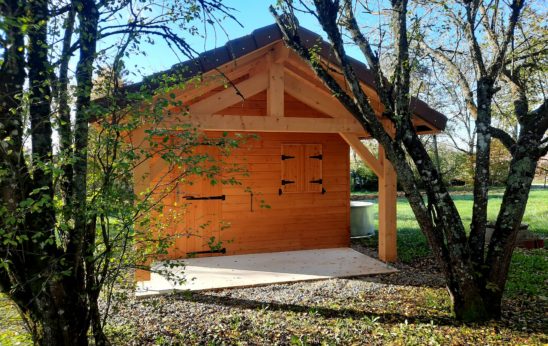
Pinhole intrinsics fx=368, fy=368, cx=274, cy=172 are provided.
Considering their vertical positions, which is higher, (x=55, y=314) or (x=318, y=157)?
(x=318, y=157)

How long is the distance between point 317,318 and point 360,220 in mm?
4676

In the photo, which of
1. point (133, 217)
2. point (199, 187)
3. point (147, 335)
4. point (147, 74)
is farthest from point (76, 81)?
point (199, 187)

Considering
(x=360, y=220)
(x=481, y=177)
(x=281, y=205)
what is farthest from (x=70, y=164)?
(x=360, y=220)

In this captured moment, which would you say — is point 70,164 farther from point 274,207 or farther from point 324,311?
point 274,207

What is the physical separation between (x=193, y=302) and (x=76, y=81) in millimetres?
2847

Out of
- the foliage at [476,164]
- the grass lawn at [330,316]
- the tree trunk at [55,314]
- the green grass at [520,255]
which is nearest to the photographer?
the tree trunk at [55,314]

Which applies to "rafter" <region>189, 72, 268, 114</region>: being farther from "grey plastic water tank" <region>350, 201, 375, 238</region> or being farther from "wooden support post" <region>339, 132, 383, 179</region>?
"grey plastic water tank" <region>350, 201, 375, 238</region>

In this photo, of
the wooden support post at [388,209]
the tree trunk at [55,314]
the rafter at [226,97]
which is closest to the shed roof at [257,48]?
the rafter at [226,97]

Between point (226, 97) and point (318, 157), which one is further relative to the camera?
point (318, 157)

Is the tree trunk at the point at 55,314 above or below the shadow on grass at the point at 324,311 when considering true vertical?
above

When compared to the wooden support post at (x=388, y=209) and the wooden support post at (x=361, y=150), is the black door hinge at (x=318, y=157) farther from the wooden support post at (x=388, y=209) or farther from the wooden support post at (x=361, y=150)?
the wooden support post at (x=388, y=209)

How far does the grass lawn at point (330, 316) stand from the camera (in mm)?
3148

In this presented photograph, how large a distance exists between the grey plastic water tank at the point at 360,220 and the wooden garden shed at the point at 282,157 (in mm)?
718

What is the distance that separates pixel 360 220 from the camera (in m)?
8.08
